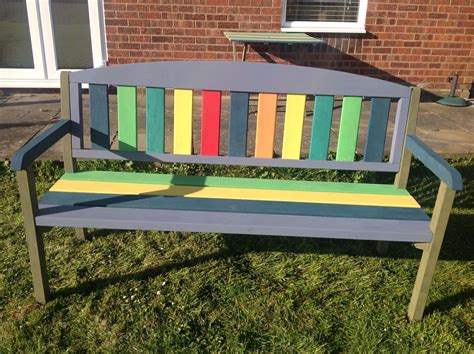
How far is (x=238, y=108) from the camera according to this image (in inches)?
108

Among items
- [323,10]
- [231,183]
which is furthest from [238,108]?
[323,10]

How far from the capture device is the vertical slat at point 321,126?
8.99ft

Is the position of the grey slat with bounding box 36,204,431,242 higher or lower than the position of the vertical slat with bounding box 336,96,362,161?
lower

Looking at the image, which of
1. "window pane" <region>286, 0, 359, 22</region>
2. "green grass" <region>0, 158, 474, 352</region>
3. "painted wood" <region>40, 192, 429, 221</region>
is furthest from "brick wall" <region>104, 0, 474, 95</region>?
"painted wood" <region>40, 192, 429, 221</region>

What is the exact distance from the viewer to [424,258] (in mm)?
2369

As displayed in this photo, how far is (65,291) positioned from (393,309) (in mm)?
1795

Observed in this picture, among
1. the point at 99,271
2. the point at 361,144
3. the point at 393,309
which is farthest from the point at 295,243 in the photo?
the point at 361,144

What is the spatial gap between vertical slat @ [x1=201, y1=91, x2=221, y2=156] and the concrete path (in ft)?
5.62

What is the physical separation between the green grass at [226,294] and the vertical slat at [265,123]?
0.71 meters

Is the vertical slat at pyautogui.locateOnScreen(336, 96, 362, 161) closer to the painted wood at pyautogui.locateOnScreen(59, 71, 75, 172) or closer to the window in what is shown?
the painted wood at pyautogui.locateOnScreen(59, 71, 75, 172)

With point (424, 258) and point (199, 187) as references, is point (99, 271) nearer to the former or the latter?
point (199, 187)

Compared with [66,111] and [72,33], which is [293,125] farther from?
[72,33]

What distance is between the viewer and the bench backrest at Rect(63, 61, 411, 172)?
2680 mm

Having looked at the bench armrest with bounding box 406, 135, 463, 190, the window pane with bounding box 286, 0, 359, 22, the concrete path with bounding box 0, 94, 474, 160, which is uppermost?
the window pane with bounding box 286, 0, 359, 22
